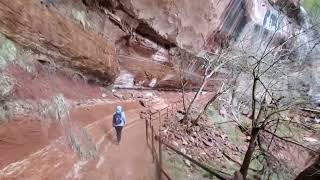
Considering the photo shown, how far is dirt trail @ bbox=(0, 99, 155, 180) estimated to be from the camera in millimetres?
7609

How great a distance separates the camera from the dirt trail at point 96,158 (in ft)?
25.0

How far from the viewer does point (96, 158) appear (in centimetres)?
1027

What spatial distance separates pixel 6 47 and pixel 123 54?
976 cm

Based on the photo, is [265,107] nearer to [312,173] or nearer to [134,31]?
[312,173]

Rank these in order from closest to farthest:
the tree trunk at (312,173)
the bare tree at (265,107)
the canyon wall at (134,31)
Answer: the tree trunk at (312,173)
the bare tree at (265,107)
the canyon wall at (134,31)

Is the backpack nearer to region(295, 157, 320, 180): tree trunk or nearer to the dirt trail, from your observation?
the dirt trail

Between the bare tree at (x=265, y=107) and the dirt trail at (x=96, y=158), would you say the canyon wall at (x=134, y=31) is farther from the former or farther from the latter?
the bare tree at (x=265, y=107)

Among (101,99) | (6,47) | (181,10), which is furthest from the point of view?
(181,10)

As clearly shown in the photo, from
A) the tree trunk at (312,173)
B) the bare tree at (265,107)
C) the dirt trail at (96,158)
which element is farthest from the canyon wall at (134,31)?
the tree trunk at (312,173)

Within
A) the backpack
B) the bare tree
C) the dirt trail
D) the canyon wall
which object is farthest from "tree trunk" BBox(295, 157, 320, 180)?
the canyon wall

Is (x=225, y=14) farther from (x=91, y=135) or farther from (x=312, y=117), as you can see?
(x=91, y=135)

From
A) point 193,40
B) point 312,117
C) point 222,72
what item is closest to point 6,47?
point 193,40

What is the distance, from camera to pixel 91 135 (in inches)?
457

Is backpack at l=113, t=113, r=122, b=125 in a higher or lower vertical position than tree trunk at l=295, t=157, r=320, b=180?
higher
